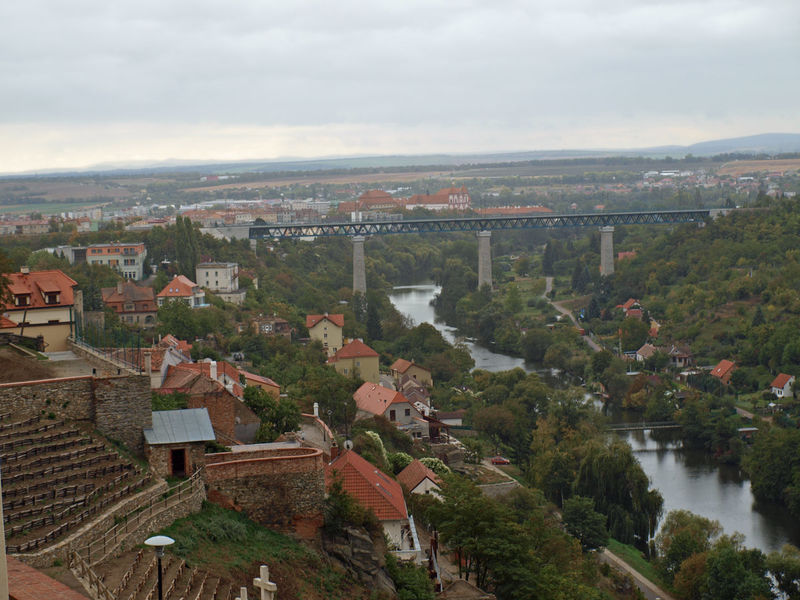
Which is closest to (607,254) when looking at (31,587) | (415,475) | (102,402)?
(415,475)

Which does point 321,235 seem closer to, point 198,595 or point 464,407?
point 464,407

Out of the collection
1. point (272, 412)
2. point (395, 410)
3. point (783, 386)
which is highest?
point (272, 412)

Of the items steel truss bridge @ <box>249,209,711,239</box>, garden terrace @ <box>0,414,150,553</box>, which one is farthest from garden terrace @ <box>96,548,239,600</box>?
steel truss bridge @ <box>249,209,711,239</box>

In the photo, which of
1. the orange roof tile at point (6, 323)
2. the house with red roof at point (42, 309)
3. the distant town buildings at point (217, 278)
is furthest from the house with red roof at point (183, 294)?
the orange roof tile at point (6, 323)

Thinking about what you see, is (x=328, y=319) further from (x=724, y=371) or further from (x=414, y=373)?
(x=724, y=371)

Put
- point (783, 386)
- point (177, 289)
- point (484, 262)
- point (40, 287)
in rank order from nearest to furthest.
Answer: point (40, 287) < point (783, 386) < point (177, 289) < point (484, 262)

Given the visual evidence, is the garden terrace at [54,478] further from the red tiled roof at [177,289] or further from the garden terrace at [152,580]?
the red tiled roof at [177,289]
